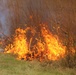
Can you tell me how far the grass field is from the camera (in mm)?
7980

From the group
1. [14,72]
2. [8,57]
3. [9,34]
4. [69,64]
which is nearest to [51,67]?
[69,64]

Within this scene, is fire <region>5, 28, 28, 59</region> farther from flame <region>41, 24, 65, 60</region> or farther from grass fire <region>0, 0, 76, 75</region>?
flame <region>41, 24, 65, 60</region>

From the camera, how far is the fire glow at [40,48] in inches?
357

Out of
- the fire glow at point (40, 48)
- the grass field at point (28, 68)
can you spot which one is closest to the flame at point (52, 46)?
the fire glow at point (40, 48)

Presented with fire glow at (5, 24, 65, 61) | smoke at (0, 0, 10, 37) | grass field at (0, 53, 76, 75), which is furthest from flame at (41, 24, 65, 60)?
smoke at (0, 0, 10, 37)

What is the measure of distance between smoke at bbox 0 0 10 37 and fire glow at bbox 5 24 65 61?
705 millimetres

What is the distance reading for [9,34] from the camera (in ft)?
35.3

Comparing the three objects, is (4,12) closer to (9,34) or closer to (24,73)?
(9,34)

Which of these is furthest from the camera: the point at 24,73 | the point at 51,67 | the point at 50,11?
the point at 50,11

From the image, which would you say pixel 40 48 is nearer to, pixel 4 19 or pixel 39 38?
pixel 39 38

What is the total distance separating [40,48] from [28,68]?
4.25ft

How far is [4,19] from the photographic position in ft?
35.4

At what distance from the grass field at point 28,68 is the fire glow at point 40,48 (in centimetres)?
47

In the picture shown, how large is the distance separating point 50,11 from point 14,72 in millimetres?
2413
